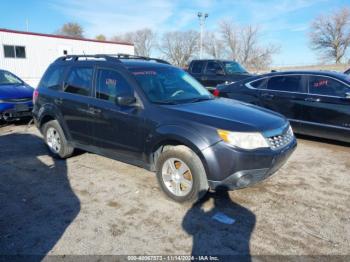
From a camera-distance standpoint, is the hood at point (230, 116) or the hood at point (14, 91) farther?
the hood at point (14, 91)

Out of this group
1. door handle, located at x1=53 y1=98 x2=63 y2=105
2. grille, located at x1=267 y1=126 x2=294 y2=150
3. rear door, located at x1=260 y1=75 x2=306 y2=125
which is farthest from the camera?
rear door, located at x1=260 y1=75 x2=306 y2=125

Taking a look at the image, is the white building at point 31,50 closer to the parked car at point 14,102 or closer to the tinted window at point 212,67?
the parked car at point 14,102

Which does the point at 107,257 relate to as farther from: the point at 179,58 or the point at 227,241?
the point at 179,58

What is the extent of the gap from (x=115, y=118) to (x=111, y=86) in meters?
0.52

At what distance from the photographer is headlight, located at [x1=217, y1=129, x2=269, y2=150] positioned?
3.57 meters

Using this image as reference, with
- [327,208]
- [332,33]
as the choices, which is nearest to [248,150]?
[327,208]

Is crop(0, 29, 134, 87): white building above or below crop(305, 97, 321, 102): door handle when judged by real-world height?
above

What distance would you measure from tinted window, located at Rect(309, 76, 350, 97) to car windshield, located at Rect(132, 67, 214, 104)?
2.93 meters

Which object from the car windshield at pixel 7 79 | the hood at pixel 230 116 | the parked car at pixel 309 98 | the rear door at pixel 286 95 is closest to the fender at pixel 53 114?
the hood at pixel 230 116

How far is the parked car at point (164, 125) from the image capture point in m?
3.62

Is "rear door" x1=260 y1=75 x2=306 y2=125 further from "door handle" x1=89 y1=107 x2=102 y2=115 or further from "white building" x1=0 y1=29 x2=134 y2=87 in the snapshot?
"white building" x1=0 y1=29 x2=134 y2=87

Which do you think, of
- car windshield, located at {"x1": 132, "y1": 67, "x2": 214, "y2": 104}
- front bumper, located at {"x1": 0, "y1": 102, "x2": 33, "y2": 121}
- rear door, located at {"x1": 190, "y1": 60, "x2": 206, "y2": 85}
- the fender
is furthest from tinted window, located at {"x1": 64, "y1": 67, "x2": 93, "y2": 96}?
rear door, located at {"x1": 190, "y1": 60, "x2": 206, "y2": 85}

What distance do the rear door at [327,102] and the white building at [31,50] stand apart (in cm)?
1834

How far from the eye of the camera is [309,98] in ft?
21.8
